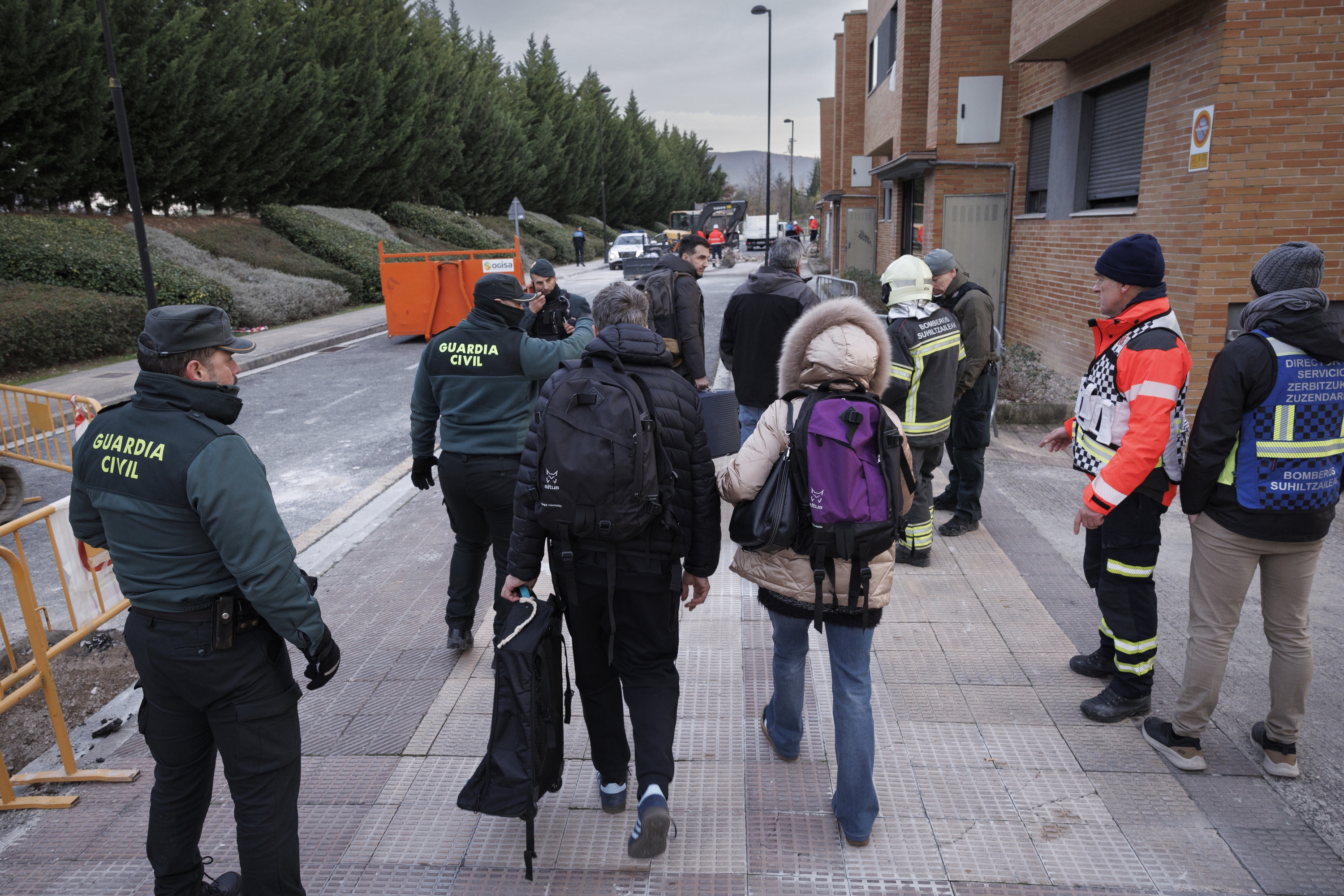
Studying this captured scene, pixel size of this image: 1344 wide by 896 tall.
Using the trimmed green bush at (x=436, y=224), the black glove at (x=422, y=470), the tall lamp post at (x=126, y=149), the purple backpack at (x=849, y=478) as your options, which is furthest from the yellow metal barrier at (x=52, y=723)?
the trimmed green bush at (x=436, y=224)

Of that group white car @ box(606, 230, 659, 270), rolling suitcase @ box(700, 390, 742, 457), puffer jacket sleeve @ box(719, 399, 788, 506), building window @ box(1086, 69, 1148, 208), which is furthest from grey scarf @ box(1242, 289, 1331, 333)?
white car @ box(606, 230, 659, 270)

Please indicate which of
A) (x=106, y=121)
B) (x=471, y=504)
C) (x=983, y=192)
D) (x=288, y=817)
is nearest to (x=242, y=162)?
(x=106, y=121)

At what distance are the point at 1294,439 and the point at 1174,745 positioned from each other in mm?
1288

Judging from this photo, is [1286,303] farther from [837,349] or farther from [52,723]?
[52,723]

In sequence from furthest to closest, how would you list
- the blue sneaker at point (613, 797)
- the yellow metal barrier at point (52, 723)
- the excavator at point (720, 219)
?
the excavator at point (720, 219), the yellow metal barrier at point (52, 723), the blue sneaker at point (613, 797)

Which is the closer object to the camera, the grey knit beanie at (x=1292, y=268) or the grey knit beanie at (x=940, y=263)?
the grey knit beanie at (x=1292, y=268)

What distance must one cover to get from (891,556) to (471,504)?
2243 millimetres

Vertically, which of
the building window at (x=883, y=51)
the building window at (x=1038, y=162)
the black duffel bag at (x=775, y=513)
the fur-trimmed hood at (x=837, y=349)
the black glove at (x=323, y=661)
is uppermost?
the building window at (x=883, y=51)

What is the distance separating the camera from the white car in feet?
123

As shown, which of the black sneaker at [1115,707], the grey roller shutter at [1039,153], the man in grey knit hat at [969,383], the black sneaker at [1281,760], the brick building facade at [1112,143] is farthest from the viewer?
the grey roller shutter at [1039,153]

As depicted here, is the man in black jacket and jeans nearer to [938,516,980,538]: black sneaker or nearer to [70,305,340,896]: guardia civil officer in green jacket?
[938,516,980,538]: black sneaker

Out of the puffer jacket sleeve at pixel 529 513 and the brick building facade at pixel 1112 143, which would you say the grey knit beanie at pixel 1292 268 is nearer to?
the puffer jacket sleeve at pixel 529 513

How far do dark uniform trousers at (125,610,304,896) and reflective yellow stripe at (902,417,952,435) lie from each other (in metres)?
3.59

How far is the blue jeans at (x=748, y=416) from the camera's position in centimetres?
613
